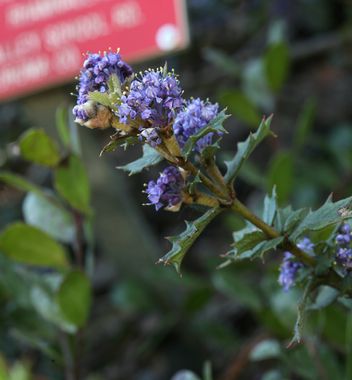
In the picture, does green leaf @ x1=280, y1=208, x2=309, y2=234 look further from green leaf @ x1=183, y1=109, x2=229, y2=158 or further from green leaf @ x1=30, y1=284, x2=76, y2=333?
green leaf @ x1=30, y1=284, x2=76, y2=333

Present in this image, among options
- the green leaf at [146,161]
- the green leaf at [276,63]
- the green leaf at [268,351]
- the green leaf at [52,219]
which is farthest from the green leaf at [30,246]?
the green leaf at [276,63]

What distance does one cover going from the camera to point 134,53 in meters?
1.47

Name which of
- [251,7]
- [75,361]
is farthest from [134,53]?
[251,7]

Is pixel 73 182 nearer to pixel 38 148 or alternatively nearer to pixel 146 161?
pixel 38 148

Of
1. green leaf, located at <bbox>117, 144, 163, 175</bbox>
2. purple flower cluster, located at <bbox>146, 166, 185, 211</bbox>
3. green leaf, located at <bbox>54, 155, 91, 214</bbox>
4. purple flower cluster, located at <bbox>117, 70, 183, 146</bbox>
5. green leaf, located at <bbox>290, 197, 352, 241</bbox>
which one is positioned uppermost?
purple flower cluster, located at <bbox>117, 70, 183, 146</bbox>

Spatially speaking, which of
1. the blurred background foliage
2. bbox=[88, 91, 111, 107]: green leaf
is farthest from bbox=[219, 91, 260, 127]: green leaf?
bbox=[88, 91, 111, 107]: green leaf

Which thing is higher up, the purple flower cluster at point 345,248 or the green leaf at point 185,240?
the green leaf at point 185,240

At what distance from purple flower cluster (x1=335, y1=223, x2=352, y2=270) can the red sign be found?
866 millimetres

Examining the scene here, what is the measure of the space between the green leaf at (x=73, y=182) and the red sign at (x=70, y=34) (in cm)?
45

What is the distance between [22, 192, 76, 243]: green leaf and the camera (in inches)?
44.5

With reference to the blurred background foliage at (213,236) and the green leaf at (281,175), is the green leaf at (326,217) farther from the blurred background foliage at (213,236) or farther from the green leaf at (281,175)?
the green leaf at (281,175)

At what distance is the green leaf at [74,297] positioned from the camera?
3.40 feet

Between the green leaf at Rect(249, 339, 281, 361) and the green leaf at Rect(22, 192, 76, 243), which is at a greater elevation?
the green leaf at Rect(22, 192, 76, 243)

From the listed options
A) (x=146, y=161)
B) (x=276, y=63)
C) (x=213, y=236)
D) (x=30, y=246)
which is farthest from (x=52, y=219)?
(x=213, y=236)
